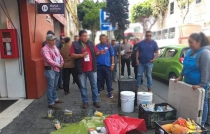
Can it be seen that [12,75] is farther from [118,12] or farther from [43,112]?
[118,12]

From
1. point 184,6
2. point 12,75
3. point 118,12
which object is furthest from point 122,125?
point 184,6

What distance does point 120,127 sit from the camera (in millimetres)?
3096

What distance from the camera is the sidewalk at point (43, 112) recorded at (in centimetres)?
353

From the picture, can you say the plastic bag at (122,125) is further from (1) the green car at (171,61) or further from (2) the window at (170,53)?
(2) the window at (170,53)

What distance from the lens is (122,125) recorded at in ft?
10.3

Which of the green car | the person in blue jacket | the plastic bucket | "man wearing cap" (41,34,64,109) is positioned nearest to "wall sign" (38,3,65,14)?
"man wearing cap" (41,34,64,109)

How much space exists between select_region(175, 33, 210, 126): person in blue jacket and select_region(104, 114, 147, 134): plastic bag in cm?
112

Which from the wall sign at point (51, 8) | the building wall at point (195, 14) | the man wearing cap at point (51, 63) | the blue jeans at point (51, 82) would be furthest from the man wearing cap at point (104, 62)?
the building wall at point (195, 14)

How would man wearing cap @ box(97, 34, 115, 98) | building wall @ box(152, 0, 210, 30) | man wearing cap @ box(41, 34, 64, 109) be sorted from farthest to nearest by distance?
building wall @ box(152, 0, 210, 30)
man wearing cap @ box(97, 34, 115, 98)
man wearing cap @ box(41, 34, 64, 109)

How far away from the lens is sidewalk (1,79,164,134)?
11.6ft

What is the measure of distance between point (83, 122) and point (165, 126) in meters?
1.55

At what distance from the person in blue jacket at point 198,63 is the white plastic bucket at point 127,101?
1.40 metres

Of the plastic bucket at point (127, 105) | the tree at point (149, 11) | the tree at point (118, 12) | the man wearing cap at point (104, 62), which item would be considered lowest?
the plastic bucket at point (127, 105)

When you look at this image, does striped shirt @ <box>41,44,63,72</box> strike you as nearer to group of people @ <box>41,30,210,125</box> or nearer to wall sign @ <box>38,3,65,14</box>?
group of people @ <box>41,30,210,125</box>
